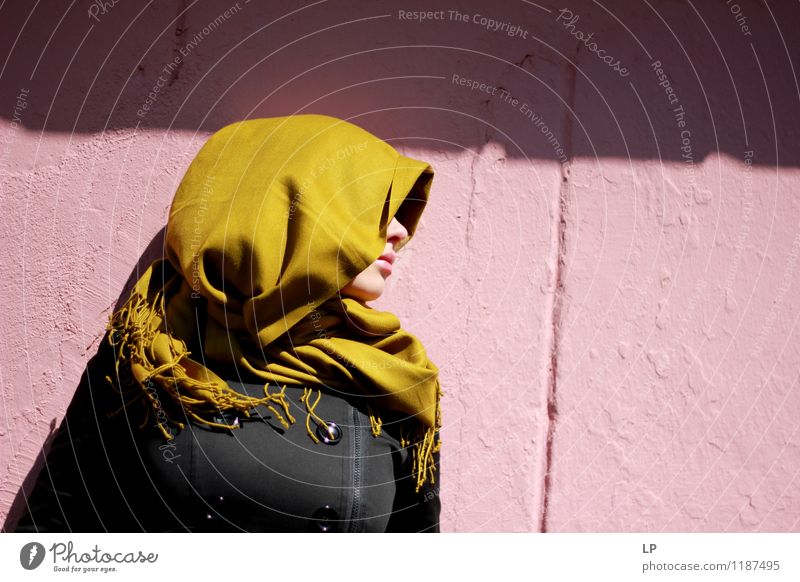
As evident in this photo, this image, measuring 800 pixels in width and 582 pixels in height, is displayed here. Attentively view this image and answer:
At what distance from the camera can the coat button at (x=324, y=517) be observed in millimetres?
1051

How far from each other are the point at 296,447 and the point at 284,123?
436 millimetres

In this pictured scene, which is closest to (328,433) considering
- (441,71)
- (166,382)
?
(166,382)

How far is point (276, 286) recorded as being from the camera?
101 centimetres

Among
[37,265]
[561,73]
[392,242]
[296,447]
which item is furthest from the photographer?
[561,73]

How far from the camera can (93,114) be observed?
1.29 meters

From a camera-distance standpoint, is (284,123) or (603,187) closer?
(284,123)

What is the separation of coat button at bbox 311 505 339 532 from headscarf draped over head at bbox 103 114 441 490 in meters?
0.12

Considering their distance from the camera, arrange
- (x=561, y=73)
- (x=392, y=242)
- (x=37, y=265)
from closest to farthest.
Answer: (x=392, y=242) < (x=37, y=265) < (x=561, y=73)

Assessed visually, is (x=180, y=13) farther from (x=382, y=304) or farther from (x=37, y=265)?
(x=382, y=304)

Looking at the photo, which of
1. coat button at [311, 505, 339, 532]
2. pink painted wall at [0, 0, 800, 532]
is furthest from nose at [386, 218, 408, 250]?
coat button at [311, 505, 339, 532]

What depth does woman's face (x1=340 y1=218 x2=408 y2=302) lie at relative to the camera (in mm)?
1097

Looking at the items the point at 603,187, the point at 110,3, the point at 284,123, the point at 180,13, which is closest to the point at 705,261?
the point at 603,187

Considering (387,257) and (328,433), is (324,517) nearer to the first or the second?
(328,433)
